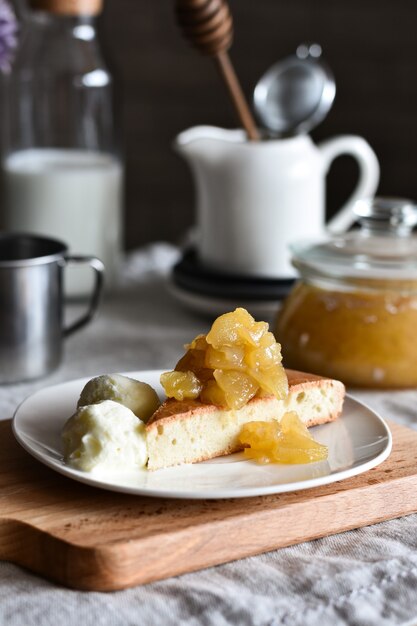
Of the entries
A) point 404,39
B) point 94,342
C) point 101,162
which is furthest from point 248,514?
point 404,39

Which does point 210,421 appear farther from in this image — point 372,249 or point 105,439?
point 372,249

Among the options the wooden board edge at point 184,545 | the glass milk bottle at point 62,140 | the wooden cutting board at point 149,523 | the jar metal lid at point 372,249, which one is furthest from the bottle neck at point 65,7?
the wooden board edge at point 184,545

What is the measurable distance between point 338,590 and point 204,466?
20cm

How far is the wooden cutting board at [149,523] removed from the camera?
0.90m

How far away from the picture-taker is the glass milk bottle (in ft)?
6.15

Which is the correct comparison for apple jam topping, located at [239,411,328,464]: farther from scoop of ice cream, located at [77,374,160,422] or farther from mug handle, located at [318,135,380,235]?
mug handle, located at [318,135,380,235]

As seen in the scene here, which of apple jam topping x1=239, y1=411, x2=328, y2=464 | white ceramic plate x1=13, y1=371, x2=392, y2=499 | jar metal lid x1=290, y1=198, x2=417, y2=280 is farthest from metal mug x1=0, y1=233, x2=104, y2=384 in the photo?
apple jam topping x1=239, y1=411, x2=328, y2=464

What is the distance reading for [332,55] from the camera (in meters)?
3.48

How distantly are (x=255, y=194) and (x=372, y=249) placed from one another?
35 cm

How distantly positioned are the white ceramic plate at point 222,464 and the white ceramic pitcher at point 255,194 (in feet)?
2.08

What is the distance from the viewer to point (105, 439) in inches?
38.4

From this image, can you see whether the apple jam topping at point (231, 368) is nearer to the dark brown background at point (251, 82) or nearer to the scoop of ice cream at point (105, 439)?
the scoop of ice cream at point (105, 439)

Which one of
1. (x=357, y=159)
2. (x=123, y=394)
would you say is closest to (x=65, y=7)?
(x=357, y=159)

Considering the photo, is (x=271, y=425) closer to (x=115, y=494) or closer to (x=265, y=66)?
(x=115, y=494)
